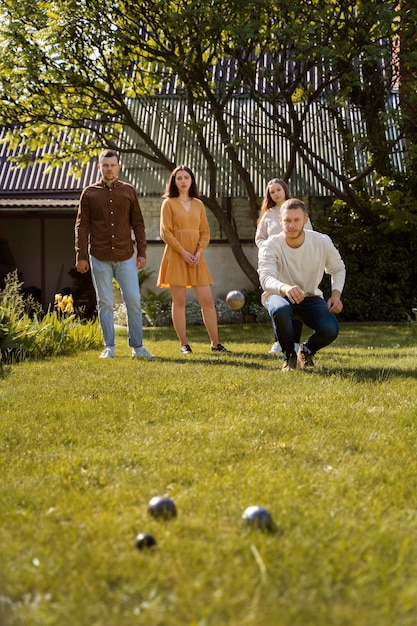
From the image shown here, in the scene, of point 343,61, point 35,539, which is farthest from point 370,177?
point 35,539

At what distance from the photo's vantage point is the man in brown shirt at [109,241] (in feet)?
25.6

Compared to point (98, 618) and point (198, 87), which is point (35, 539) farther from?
point (198, 87)

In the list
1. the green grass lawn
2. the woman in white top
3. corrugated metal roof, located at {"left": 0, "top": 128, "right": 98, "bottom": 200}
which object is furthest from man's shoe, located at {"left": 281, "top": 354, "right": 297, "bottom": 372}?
corrugated metal roof, located at {"left": 0, "top": 128, "right": 98, "bottom": 200}

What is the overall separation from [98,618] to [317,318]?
4.75 m

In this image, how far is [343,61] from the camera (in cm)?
1271

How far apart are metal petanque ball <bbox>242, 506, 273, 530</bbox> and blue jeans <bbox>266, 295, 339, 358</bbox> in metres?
3.83

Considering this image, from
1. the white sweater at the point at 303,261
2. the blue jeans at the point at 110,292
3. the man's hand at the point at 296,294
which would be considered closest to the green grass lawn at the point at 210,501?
the man's hand at the point at 296,294

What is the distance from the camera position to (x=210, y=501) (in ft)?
9.39

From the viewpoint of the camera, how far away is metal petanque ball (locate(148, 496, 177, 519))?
2.68 m

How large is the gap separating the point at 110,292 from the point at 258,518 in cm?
557

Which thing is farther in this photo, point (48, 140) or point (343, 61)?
point (48, 140)

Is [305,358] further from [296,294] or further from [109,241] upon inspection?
[109,241]

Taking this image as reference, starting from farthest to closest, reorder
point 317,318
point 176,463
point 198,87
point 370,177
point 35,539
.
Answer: point 370,177 → point 198,87 → point 317,318 → point 176,463 → point 35,539

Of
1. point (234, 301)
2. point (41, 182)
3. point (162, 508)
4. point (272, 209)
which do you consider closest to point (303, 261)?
point (272, 209)
